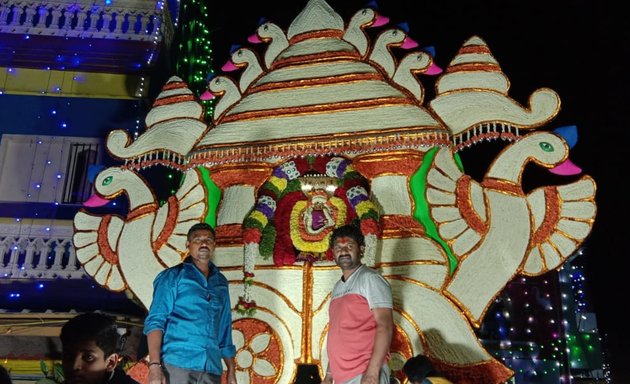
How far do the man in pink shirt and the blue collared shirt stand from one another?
739 mm

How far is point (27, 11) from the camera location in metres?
7.73

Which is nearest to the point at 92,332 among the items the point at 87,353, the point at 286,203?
the point at 87,353

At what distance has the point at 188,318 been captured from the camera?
3346 millimetres

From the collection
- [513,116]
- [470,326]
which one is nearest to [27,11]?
[513,116]

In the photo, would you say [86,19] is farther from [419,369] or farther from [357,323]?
[419,369]

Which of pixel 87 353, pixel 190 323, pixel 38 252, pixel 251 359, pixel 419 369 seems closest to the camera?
pixel 87 353

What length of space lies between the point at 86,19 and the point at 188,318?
5.94 metres

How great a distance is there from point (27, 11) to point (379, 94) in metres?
5.52

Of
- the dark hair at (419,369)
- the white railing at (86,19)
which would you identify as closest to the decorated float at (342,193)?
the dark hair at (419,369)

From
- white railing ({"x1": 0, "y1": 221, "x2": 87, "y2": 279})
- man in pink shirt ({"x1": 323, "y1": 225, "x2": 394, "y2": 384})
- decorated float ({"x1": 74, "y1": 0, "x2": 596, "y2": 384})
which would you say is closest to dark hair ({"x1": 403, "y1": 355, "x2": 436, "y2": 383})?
man in pink shirt ({"x1": 323, "y1": 225, "x2": 394, "y2": 384})

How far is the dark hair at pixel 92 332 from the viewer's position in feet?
6.30

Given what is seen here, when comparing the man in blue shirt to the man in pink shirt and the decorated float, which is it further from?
the decorated float

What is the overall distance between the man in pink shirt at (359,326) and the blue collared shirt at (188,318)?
0.74m

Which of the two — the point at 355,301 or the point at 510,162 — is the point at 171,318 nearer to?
the point at 355,301
